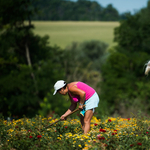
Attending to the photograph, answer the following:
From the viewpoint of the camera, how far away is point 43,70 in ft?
82.4

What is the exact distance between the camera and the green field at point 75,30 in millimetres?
92750

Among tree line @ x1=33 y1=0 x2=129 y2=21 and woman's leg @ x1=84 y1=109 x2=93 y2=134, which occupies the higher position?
tree line @ x1=33 y1=0 x2=129 y2=21

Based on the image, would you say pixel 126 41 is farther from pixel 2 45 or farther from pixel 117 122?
pixel 117 122

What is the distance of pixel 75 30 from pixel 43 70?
83982 mm

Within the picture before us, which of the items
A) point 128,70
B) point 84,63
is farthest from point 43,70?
point 84,63

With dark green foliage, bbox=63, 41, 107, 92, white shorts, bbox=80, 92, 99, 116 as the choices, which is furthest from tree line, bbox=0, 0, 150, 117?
white shorts, bbox=80, 92, 99, 116

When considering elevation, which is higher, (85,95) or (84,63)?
(85,95)

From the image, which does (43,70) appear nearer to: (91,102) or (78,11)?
(91,102)

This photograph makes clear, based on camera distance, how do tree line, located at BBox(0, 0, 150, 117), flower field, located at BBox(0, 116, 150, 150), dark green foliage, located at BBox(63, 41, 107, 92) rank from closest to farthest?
flower field, located at BBox(0, 116, 150, 150), tree line, located at BBox(0, 0, 150, 117), dark green foliage, located at BBox(63, 41, 107, 92)

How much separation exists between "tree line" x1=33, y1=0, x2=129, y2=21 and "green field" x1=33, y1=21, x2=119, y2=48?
2.35 metres

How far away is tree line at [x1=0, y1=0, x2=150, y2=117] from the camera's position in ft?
75.3

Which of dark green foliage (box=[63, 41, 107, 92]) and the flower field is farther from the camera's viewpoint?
dark green foliage (box=[63, 41, 107, 92])

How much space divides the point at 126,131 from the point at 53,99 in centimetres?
1900

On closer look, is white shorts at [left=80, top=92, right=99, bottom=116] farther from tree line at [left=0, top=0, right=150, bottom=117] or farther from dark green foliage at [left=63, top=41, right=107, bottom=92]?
dark green foliage at [left=63, top=41, right=107, bottom=92]
